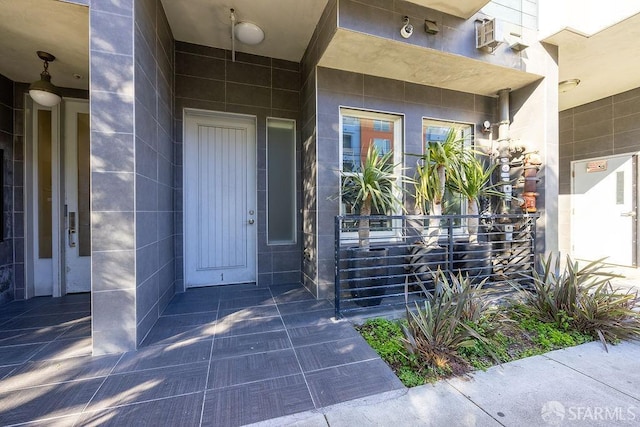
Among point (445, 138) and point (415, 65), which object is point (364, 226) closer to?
point (445, 138)

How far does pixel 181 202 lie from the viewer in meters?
3.06

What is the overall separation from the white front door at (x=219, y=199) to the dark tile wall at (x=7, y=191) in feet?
5.47

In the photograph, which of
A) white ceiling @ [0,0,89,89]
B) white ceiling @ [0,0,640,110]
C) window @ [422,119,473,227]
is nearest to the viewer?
white ceiling @ [0,0,89,89]

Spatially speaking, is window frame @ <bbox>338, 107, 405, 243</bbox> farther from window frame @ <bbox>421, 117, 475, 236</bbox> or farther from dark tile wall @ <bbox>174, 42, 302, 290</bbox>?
dark tile wall @ <bbox>174, 42, 302, 290</bbox>

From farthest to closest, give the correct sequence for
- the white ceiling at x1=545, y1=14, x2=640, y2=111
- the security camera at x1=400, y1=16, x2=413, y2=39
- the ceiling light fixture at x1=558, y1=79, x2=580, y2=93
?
1. the ceiling light fixture at x1=558, y1=79, x2=580, y2=93
2. the white ceiling at x1=545, y1=14, x2=640, y2=111
3. the security camera at x1=400, y1=16, x2=413, y2=39

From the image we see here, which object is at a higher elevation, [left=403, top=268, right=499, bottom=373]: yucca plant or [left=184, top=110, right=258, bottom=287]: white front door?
[left=184, top=110, right=258, bottom=287]: white front door

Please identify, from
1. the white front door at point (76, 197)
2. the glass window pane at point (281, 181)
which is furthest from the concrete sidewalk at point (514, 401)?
the white front door at point (76, 197)

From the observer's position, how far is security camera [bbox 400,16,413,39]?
2553 millimetres

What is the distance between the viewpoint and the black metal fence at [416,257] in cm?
271

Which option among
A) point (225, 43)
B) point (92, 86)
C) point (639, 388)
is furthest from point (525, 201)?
point (92, 86)

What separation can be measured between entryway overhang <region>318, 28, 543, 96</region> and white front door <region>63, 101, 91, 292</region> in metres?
2.81

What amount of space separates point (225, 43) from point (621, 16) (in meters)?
4.06

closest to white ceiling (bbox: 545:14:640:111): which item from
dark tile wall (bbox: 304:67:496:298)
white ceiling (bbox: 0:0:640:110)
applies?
white ceiling (bbox: 0:0:640:110)

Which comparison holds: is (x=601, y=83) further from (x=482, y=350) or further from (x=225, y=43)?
(x=225, y=43)
